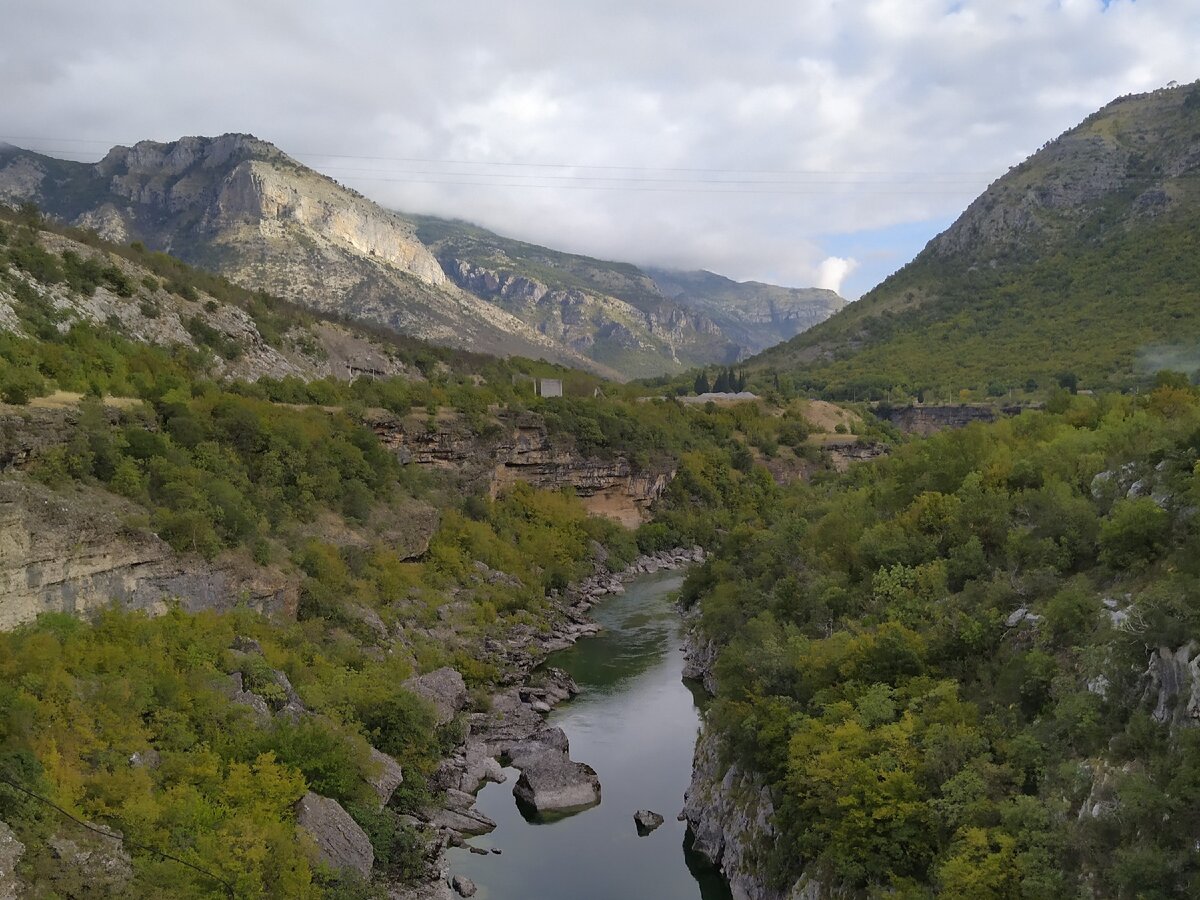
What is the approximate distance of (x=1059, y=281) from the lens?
92.2 m

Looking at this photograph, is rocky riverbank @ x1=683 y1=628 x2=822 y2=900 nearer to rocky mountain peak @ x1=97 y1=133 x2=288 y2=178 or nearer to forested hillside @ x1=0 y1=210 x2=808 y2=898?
forested hillside @ x1=0 y1=210 x2=808 y2=898

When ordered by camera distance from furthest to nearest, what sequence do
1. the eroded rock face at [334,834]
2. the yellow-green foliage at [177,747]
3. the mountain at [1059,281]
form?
the mountain at [1059,281] < the eroded rock face at [334,834] < the yellow-green foliage at [177,747]

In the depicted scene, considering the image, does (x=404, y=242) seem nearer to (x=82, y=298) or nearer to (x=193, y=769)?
(x=82, y=298)

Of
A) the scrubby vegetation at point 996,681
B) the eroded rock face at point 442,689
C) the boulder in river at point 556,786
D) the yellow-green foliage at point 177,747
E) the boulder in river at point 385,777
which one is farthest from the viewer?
the eroded rock face at point 442,689

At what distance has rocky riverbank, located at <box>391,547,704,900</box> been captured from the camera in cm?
2495

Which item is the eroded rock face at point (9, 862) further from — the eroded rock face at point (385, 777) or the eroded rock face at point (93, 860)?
the eroded rock face at point (385, 777)

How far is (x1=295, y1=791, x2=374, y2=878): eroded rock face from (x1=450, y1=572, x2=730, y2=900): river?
9.53 feet

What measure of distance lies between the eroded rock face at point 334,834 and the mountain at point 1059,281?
6046 centimetres

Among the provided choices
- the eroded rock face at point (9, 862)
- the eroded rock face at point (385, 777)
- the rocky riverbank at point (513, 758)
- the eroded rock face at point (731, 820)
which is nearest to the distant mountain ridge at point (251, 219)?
the rocky riverbank at point (513, 758)

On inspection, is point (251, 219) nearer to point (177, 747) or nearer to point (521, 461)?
point (521, 461)

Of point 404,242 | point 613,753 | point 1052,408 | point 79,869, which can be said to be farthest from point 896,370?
point 404,242

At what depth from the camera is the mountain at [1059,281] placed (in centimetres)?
7569

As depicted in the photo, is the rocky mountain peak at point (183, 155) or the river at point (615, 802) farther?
the rocky mountain peak at point (183, 155)

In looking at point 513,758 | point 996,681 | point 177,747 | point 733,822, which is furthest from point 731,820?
point 177,747
